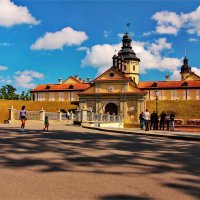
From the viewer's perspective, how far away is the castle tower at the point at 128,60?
270ft

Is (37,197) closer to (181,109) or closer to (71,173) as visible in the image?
(71,173)

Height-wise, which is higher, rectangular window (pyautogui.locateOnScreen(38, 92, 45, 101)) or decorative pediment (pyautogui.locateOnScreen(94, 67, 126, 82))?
decorative pediment (pyautogui.locateOnScreen(94, 67, 126, 82))

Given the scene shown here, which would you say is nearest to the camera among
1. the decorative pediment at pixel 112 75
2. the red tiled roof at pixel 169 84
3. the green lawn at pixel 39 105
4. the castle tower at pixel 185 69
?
the decorative pediment at pixel 112 75

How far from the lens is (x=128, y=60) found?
82.3m

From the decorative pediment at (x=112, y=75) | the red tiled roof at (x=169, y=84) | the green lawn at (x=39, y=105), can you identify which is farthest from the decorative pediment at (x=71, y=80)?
the decorative pediment at (x=112, y=75)

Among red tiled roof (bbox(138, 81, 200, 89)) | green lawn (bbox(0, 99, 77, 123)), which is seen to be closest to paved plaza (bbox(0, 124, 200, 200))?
green lawn (bbox(0, 99, 77, 123))

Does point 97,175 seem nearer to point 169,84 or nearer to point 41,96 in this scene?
point 169,84

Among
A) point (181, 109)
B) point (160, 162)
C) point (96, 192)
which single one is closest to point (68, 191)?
point (96, 192)

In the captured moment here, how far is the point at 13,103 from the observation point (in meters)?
70.4

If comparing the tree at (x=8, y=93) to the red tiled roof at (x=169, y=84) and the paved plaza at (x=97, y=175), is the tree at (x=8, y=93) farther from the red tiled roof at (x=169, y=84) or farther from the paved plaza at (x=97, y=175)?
the paved plaza at (x=97, y=175)

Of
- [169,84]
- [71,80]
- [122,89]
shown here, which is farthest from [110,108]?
[71,80]

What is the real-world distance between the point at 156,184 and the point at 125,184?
0.58m

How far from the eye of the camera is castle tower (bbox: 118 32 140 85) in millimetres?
82250

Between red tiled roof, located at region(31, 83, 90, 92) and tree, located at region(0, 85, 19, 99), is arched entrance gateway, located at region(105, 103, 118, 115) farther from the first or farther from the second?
tree, located at region(0, 85, 19, 99)
